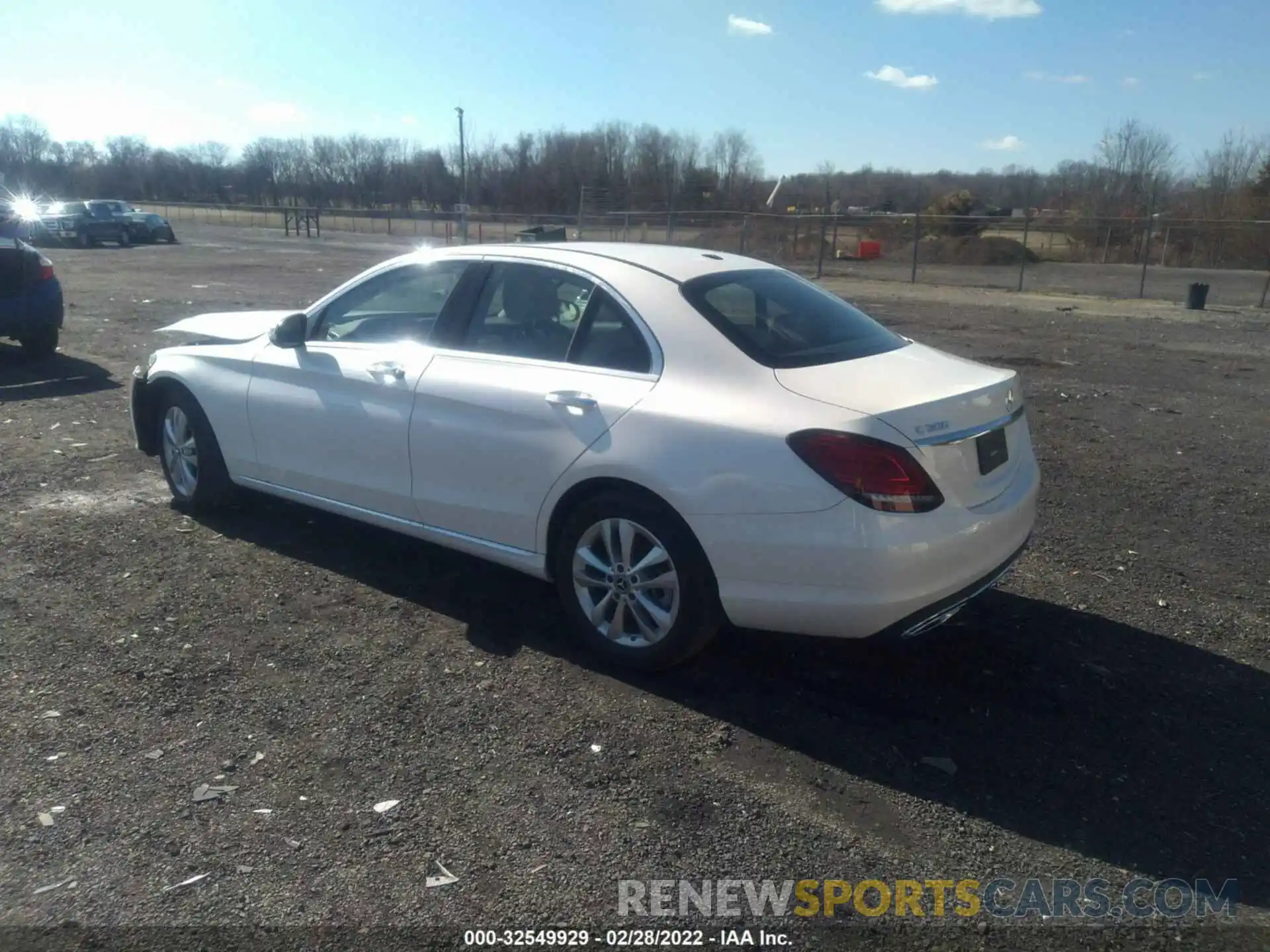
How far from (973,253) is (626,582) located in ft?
127

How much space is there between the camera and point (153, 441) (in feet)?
21.1

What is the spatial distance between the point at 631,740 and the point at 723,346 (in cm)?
155

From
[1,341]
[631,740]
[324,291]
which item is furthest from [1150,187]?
[631,740]

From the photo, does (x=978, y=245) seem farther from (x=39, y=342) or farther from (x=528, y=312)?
(x=528, y=312)

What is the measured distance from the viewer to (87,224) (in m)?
36.6

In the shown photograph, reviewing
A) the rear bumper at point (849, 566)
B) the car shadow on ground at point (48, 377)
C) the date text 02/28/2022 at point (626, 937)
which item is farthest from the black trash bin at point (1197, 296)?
the date text 02/28/2022 at point (626, 937)

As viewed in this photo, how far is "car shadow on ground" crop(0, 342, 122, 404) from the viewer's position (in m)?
9.69

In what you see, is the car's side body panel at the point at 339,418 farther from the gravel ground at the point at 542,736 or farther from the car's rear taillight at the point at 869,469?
the car's rear taillight at the point at 869,469

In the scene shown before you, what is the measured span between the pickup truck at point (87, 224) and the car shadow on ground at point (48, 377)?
28273mm

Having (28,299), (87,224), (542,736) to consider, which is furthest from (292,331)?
(87,224)

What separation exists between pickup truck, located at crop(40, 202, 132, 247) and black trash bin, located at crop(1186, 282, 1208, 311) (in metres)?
34.1

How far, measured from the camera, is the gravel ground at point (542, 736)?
3008mm

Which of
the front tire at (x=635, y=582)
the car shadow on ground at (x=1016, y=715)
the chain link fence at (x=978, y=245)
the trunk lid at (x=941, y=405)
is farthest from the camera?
the chain link fence at (x=978, y=245)

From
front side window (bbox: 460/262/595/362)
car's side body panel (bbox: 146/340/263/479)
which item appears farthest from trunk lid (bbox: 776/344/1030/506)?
car's side body panel (bbox: 146/340/263/479)
